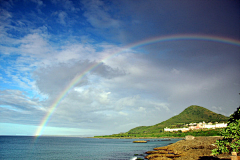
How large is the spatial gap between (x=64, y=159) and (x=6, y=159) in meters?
24.1

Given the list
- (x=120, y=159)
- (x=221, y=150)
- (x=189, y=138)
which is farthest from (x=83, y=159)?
(x=189, y=138)

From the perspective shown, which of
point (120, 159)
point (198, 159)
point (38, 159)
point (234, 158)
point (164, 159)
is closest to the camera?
point (234, 158)

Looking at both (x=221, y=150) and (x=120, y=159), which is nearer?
(x=221, y=150)

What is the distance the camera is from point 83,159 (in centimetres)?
6500

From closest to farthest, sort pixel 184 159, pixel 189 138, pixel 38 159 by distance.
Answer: pixel 184 159 → pixel 38 159 → pixel 189 138

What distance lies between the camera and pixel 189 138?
10206 centimetres

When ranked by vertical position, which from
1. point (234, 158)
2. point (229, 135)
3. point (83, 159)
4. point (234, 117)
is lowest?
point (83, 159)

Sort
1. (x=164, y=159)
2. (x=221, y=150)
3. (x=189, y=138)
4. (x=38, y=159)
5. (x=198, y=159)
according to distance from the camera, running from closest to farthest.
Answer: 1. (x=221, y=150)
2. (x=198, y=159)
3. (x=164, y=159)
4. (x=38, y=159)
5. (x=189, y=138)

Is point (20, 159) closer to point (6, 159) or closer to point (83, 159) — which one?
point (6, 159)

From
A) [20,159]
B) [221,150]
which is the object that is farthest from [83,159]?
[221,150]

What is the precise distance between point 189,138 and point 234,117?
9127cm

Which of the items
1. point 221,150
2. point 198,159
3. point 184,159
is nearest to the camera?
point 221,150

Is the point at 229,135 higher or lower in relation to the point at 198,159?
higher

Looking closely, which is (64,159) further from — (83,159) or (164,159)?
(164,159)
